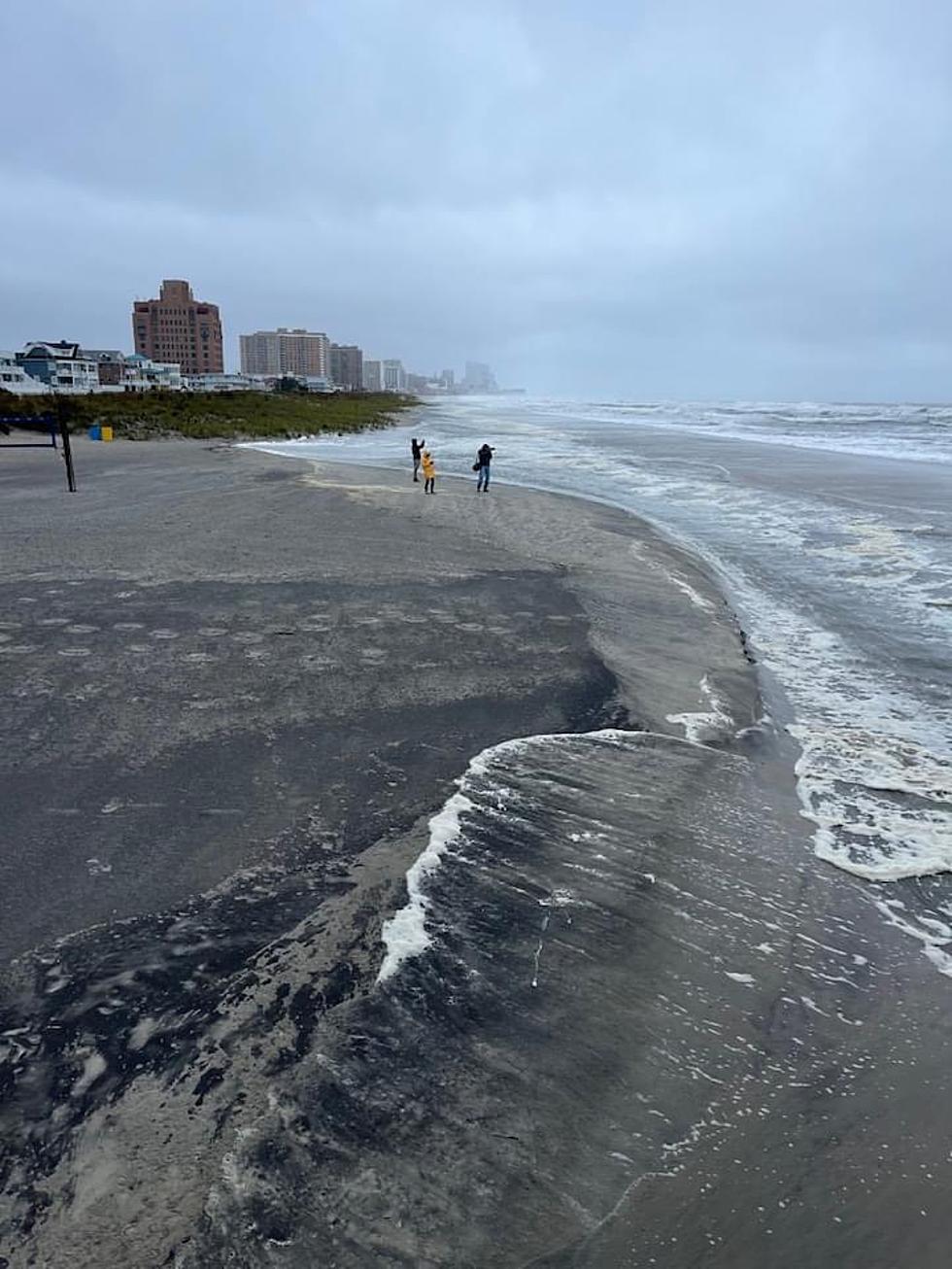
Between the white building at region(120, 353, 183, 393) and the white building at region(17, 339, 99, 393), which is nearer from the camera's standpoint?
the white building at region(17, 339, 99, 393)

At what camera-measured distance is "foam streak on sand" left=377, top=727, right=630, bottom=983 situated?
346 cm

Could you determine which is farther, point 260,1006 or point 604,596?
point 604,596

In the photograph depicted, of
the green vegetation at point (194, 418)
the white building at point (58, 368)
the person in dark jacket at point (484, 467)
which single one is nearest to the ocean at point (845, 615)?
the person in dark jacket at point (484, 467)

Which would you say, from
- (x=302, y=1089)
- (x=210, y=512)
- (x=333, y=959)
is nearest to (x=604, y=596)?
(x=333, y=959)

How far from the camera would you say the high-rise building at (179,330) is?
183625 mm

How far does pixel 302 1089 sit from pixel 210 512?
14.4 meters

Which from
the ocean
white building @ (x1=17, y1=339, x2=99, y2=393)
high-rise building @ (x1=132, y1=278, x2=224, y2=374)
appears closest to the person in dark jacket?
the ocean

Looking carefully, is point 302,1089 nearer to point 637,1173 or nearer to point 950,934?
point 637,1173

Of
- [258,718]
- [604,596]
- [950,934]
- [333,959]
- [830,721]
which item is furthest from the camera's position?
[604,596]

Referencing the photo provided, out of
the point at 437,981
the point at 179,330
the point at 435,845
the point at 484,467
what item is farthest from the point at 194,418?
the point at 179,330

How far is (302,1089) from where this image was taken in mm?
2729

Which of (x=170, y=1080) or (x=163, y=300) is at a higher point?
(x=163, y=300)

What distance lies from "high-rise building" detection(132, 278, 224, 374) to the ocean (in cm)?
17725

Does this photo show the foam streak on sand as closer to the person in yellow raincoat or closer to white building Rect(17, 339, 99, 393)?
the person in yellow raincoat
